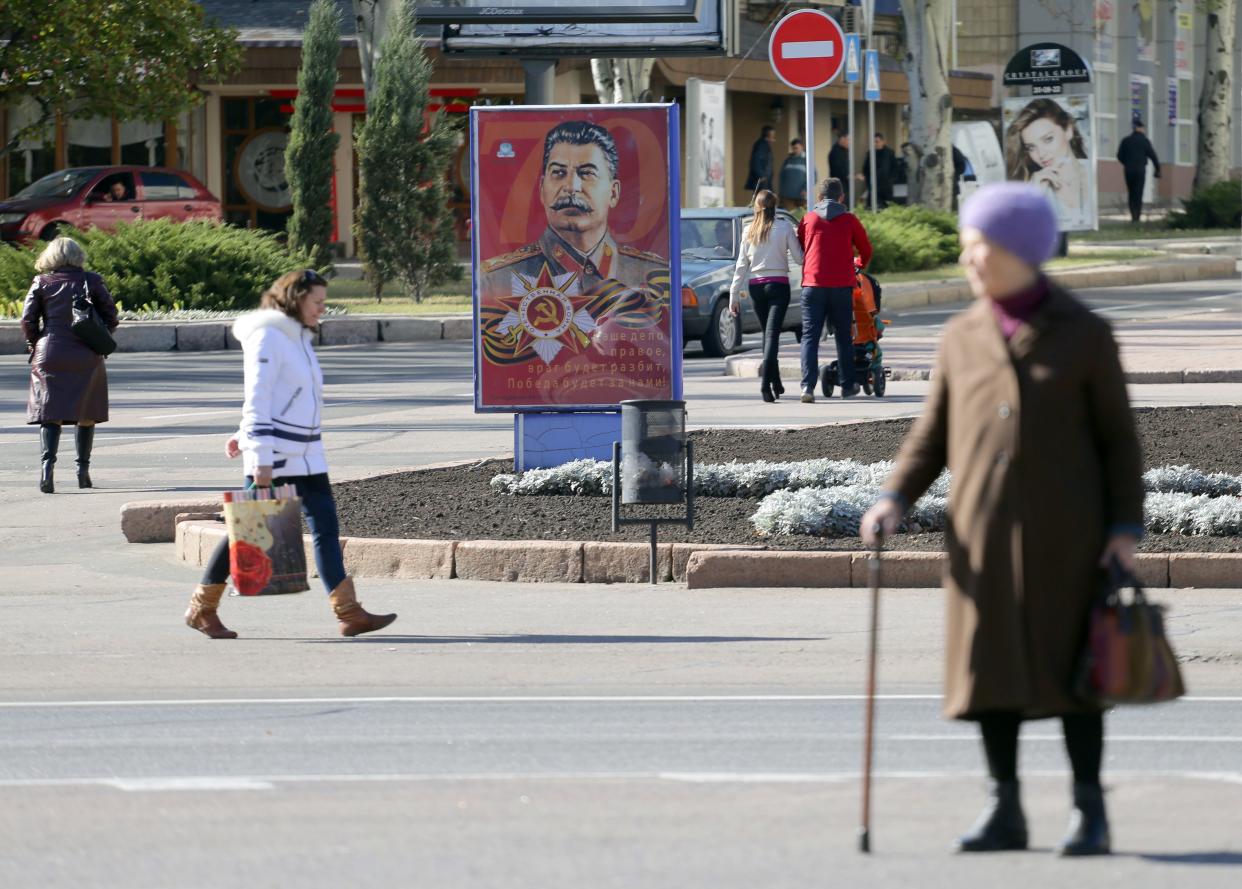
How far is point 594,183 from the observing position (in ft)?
44.3

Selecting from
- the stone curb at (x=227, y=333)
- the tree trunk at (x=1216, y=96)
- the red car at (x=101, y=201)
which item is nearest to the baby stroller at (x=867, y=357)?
the stone curb at (x=227, y=333)

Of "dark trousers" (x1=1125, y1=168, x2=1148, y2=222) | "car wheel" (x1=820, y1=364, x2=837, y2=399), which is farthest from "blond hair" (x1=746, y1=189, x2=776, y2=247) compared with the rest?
"dark trousers" (x1=1125, y1=168, x2=1148, y2=222)

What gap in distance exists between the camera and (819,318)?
19.0m

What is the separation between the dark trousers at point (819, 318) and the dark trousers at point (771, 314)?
0.23 m

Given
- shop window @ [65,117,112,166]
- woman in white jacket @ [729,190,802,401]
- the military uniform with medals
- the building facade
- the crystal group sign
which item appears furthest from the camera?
shop window @ [65,117,112,166]

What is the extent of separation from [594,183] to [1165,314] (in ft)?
56.3

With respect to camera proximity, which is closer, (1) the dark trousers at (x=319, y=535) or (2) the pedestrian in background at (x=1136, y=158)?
(1) the dark trousers at (x=319, y=535)

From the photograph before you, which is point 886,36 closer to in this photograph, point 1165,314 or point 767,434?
point 1165,314

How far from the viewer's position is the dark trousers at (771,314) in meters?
19.2

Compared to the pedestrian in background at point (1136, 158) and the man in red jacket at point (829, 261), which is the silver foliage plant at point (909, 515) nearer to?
the man in red jacket at point (829, 261)

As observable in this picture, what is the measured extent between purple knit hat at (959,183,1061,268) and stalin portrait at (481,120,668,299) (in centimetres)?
817

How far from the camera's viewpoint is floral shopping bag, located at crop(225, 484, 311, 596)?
9250 mm

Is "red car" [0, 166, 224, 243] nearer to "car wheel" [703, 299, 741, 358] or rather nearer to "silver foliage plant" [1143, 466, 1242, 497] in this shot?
"car wheel" [703, 299, 741, 358]

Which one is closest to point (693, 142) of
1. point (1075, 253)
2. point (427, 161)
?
point (427, 161)
